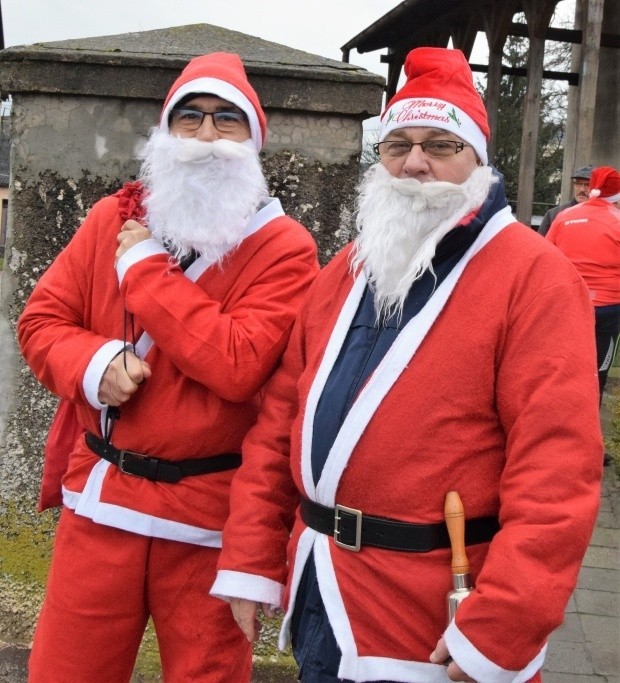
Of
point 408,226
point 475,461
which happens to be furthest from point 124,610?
point 408,226

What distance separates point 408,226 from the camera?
6.47 feet

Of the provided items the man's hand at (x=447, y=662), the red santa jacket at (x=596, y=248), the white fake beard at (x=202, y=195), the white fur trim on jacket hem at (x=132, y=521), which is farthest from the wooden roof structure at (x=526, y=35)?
the man's hand at (x=447, y=662)

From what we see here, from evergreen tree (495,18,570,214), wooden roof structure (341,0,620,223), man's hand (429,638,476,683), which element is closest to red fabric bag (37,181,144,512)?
man's hand (429,638,476,683)

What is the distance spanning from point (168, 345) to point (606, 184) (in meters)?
5.51

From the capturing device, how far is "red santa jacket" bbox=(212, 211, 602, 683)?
5.57ft

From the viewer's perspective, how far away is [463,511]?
1.81 metres

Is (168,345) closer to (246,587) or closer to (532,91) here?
(246,587)

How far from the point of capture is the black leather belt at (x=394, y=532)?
6.04ft

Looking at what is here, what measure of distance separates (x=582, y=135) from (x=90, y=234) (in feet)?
27.2

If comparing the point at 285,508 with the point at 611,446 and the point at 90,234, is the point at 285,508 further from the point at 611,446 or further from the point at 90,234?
the point at 611,446

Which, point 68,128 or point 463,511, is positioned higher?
point 68,128

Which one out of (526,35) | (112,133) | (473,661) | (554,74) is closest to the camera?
(473,661)


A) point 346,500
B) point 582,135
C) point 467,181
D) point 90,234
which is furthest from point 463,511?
point 582,135

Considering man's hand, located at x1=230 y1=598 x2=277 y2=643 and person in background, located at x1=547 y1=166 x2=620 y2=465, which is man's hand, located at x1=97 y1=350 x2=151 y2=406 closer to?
man's hand, located at x1=230 y1=598 x2=277 y2=643
